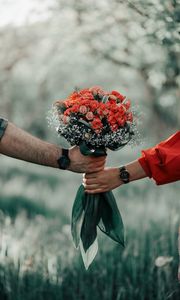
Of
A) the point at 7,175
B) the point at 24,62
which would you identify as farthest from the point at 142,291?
the point at 24,62

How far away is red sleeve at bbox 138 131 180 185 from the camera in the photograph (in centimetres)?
577

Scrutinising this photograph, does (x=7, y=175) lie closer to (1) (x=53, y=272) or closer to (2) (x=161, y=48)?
(1) (x=53, y=272)

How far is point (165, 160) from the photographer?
5.77 m

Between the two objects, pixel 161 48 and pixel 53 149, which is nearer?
pixel 53 149

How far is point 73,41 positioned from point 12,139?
1294 mm

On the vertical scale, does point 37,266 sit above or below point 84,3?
below

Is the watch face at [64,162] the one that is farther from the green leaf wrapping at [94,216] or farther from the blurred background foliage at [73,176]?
the blurred background foliage at [73,176]

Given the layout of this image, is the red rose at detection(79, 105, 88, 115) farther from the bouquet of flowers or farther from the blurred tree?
the blurred tree

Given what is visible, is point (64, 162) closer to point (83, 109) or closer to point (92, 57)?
point (83, 109)

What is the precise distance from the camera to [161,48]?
6984mm

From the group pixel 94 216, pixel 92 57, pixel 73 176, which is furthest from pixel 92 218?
pixel 92 57

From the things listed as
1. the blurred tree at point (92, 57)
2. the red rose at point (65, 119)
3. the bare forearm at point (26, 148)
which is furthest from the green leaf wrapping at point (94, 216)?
the blurred tree at point (92, 57)

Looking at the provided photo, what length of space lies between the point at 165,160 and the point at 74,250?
4.12ft

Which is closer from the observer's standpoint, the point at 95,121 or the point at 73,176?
the point at 95,121
